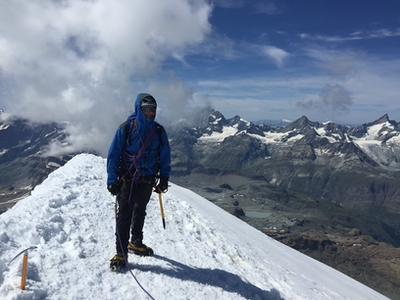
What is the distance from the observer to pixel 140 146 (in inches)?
316

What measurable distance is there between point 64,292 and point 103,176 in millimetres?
11994

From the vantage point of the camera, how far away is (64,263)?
7.57 meters

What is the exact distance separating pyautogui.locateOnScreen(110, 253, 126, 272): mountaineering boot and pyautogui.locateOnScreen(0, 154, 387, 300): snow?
0.15 meters

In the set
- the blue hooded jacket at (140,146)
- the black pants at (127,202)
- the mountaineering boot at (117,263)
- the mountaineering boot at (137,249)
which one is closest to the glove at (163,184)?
the blue hooded jacket at (140,146)

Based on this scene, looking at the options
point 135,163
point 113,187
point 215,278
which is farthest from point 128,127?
point 215,278

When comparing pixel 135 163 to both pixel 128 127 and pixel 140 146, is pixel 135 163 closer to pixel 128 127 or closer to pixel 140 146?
pixel 140 146

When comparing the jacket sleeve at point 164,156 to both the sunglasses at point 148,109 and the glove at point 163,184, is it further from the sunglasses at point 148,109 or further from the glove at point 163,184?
the sunglasses at point 148,109

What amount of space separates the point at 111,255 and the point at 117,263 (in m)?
0.92

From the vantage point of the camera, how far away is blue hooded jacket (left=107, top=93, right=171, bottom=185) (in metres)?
7.75

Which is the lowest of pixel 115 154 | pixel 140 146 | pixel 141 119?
pixel 115 154

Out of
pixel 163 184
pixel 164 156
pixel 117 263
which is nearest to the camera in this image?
pixel 117 263

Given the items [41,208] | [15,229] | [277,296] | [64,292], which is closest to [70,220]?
[41,208]

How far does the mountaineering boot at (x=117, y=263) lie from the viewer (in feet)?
25.5

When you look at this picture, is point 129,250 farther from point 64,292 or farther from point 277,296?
point 277,296
